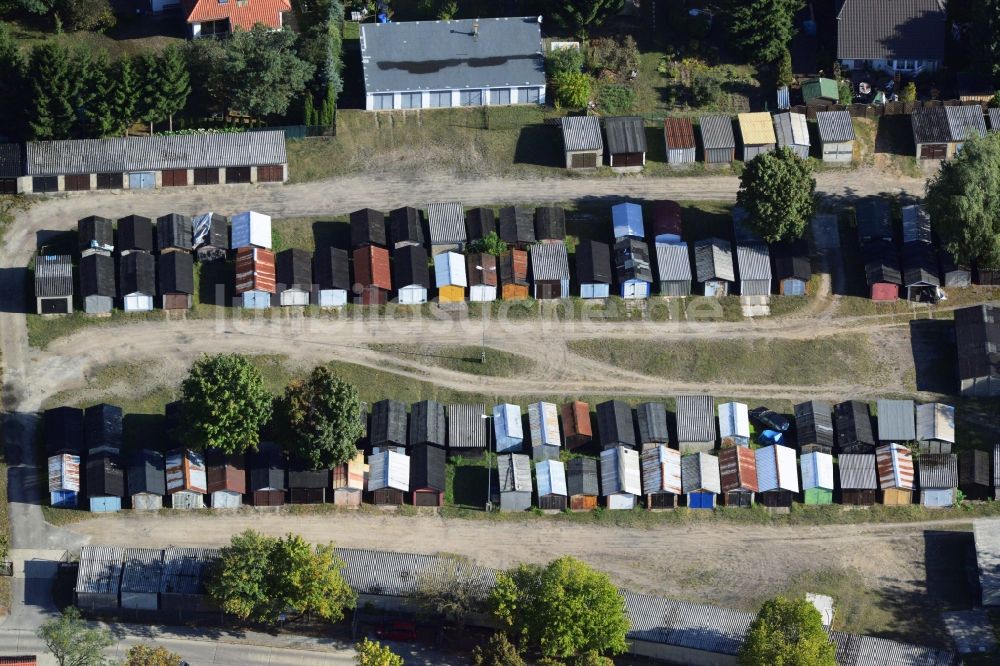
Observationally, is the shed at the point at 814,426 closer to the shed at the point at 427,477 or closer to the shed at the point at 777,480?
the shed at the point at 777,480

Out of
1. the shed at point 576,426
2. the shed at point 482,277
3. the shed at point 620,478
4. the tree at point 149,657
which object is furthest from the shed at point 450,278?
the tree at point 149,657

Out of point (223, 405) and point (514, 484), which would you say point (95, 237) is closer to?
point (223, 405)

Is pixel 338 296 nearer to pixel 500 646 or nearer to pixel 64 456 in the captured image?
pixel 64 456

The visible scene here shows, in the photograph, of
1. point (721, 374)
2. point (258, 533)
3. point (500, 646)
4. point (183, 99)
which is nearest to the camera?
point (500, 646)

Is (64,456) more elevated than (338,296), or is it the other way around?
(338,296)

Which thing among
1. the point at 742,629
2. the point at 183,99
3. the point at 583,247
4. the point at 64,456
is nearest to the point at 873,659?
the point at 742,629
